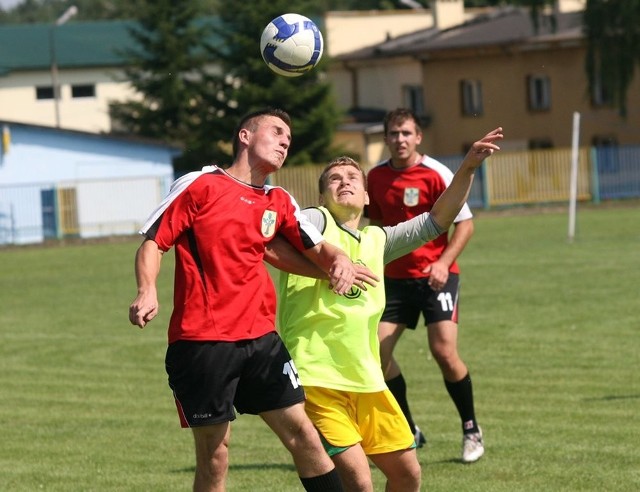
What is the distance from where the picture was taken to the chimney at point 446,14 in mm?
63219

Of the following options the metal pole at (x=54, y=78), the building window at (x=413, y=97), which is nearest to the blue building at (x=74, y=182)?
the building window at (x=413, y=97)

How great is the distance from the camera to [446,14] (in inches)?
2496

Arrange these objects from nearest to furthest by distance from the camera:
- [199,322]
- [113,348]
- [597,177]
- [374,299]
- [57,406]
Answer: [199,322] → [374,299] → [57,406] → [113,348] → [597,177]

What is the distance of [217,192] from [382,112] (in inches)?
2118

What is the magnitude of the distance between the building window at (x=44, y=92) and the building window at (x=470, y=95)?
23.8 m

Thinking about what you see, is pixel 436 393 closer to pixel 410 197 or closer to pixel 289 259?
pixel 410 197

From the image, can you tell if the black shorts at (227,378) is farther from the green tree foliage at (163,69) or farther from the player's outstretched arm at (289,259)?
the green tree foliage at (163,69)

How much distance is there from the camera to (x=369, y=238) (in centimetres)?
679

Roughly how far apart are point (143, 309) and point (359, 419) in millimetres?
1355

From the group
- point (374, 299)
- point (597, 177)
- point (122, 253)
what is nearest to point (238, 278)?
point (374, 299)

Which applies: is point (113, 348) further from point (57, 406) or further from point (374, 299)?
point (374, 299)

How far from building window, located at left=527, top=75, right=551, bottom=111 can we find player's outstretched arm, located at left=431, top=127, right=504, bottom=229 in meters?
47.2

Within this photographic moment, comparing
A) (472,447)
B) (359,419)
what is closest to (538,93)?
(472,447)

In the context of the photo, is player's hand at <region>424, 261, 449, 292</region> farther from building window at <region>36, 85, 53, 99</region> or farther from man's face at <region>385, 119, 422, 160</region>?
building window at <region>36, 85, 53, 99</region>
